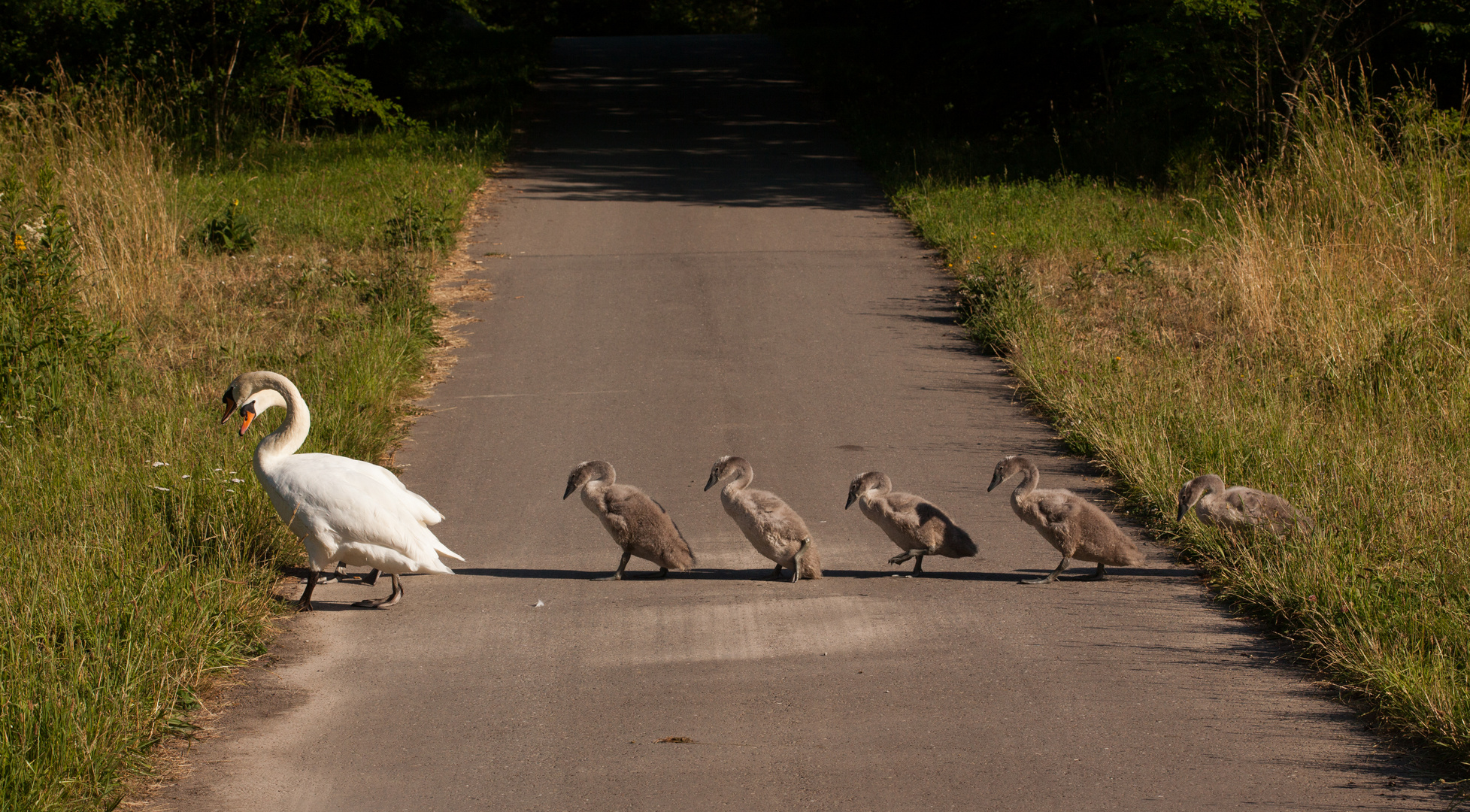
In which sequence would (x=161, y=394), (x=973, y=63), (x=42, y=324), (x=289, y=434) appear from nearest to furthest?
1. (x=289, y=434)
2. (x=161, y=394)
3. (x=42, y=324)
4. (x=973, y=63)

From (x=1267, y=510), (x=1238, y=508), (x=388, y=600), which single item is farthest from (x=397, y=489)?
(x=1267, y=510)

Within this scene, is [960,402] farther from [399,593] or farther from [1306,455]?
[399,593]

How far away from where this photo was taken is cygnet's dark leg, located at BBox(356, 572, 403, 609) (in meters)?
6.38

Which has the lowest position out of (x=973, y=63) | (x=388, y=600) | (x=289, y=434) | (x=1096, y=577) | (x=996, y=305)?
(x=388, y=600)

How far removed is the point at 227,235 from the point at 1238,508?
1098cm

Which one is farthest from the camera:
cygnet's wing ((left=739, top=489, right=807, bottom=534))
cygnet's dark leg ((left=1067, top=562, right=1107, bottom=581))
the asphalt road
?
cygnet's dark leg ((left=1067, top=562, right=1107, bottom=581))

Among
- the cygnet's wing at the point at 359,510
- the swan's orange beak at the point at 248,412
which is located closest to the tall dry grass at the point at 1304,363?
the cygnet's wing at the point at 359,510

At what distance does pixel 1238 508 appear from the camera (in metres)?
6.53

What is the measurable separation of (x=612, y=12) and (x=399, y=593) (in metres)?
55.5

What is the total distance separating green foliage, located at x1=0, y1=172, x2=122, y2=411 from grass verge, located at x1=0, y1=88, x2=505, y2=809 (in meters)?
0.04

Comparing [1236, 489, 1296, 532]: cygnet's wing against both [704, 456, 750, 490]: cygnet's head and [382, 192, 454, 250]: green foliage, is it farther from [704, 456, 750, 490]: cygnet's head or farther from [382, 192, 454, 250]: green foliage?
[382, 192, 454, 250]: green foliage

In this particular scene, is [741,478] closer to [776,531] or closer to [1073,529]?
[776,531]

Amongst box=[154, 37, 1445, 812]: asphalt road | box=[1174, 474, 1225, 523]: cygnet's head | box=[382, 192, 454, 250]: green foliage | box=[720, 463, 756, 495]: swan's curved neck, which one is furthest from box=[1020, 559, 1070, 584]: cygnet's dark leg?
box=[382, 192, 454, 250]: green foliage

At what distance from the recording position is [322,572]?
6.93 meters
